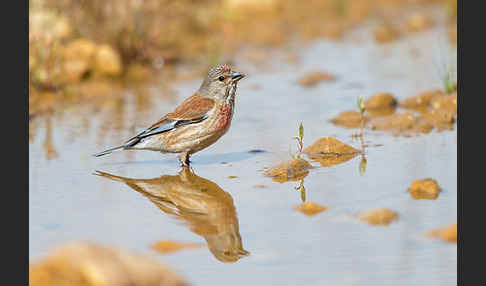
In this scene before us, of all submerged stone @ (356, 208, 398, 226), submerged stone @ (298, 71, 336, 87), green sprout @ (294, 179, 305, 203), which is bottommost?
submerged stone @ (356, 208, 398, 226)

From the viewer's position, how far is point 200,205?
5.48 metres

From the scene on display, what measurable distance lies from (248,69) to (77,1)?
2581 mm

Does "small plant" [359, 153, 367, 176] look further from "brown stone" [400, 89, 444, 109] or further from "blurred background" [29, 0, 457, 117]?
"blurred background" [29, 0, 457, 117]

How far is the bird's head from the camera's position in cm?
674

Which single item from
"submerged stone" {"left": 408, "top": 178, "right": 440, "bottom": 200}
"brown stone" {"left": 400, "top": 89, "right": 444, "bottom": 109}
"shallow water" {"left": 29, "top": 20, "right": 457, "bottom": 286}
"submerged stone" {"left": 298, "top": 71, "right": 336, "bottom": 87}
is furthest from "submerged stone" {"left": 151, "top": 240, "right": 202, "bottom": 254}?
"submerged stone" {"left": 298, "top": 71, "right": 336, "bottom": 87}

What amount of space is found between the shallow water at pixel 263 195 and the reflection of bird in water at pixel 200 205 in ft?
0.06

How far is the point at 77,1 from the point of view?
10680 millimetres

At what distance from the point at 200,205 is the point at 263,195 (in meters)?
0.47

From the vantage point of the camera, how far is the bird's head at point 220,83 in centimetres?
674

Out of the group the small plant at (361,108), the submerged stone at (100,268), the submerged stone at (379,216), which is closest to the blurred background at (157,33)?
the small plant at (361,108)

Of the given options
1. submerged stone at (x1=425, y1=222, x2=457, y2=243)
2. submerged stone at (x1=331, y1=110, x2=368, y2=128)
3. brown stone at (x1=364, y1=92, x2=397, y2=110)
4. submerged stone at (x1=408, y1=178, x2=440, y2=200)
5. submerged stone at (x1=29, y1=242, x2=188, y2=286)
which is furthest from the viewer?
brown stone at (x1=364, y1=92, x2=397, y2=110)

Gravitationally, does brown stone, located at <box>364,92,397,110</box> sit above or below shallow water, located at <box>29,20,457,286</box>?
above

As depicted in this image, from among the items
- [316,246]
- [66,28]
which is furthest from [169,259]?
[66,28]
